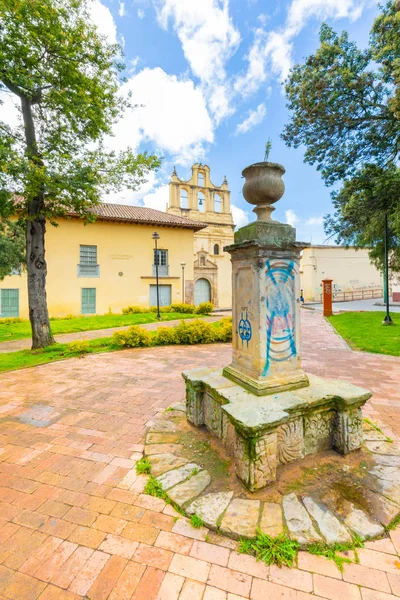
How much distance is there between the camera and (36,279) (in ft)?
26.1

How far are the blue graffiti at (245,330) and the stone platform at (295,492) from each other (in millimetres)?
1133

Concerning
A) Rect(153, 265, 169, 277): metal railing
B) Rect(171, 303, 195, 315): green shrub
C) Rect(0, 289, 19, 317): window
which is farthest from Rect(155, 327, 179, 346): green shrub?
Rect(0, 289, 19, 317): window

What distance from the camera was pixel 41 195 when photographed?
25.1ft

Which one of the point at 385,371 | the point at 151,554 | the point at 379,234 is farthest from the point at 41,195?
the point at 379,234

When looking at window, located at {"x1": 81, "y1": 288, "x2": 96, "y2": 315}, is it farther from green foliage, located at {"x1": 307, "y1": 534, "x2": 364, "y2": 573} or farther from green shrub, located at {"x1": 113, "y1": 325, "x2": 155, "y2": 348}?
green foliage, located at {"x1": 307, "y1": 534, "x2": 364, "y2": 573}

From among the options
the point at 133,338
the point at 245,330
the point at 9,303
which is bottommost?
the point at 133,338

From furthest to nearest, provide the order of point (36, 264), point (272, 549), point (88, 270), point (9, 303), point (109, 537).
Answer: point (88, 270), point (9, 303), point (36, 264), point (109, 537), point (272, 549)

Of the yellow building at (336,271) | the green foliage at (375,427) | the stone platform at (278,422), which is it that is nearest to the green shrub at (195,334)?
the stone platform at (278,422)

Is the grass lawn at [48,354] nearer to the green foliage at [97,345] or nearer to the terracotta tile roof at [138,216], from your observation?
the green foliage at [97,345]

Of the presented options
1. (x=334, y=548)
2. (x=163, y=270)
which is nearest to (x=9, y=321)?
(x=163, y=270)

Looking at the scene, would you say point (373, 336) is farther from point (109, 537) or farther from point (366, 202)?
point (109, 537)

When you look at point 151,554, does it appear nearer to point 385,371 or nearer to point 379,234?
point 385,371

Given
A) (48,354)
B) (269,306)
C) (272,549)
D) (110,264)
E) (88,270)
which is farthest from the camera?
(110,264)

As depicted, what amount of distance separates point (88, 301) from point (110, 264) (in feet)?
9.70
